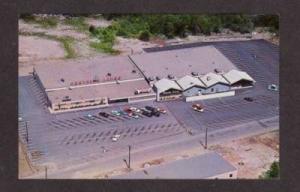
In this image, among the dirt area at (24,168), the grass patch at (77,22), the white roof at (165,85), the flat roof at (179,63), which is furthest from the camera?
the flat roof at (179,63)

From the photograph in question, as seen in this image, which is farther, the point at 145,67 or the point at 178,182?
the point at 145,67

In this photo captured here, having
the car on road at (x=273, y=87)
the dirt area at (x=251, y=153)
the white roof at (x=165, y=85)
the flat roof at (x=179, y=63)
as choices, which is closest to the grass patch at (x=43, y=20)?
the flat roof at (x=179, y=63)

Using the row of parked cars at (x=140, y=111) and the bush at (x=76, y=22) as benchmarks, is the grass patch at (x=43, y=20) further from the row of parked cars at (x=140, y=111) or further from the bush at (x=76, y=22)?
the row of parked cars at (x=140, y=111)

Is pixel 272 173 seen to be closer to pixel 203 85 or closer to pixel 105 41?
pixel 203 85

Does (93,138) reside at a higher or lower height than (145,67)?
lower

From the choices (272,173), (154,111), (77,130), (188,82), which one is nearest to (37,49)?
(77,130)

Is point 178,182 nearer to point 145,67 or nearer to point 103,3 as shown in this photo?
point 145,67

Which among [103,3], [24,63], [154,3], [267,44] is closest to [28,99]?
[24,63]

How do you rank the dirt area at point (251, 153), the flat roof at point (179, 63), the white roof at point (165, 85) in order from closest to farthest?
the dirt area at point (251, 153) < the white roof at point (165, 85) < the flat roof at point (179, 63)

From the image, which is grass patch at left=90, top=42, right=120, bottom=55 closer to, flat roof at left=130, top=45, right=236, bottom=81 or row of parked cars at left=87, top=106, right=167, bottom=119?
flat roof at left=130, top=45, right=236, bottom=81
